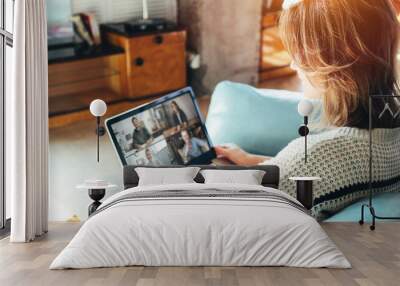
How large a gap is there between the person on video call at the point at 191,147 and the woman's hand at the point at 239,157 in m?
0.21

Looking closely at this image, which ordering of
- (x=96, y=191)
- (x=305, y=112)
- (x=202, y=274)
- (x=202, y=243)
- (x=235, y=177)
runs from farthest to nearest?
(x=305, y=112) < (x=96, y=191) < (x=235, y=177) < (x=202, y=243) < (x=202, y=274)

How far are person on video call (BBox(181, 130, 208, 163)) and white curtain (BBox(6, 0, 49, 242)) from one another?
1.51 meters

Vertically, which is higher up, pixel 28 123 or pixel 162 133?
pixel 28 123

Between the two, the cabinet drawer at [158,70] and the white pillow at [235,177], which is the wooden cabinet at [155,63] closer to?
the cabinet drawer at [158,70]

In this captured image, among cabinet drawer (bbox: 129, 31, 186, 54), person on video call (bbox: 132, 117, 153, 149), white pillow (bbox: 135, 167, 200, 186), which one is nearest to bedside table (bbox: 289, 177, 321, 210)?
white pillow (bbox: 135, 167, 200, 186)

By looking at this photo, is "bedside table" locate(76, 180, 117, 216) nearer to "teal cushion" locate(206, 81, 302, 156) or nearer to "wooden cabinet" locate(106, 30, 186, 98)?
"wooden cabinet" locate(106, 30, 186, 98)

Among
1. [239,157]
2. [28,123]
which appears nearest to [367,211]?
[239,157]

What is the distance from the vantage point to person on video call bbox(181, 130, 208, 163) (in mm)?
7426

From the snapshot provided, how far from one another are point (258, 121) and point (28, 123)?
2.44 metres

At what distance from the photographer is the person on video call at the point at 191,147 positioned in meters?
7.43

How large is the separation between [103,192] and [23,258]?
1.79 m

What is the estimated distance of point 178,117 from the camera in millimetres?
7512

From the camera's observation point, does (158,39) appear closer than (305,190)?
No

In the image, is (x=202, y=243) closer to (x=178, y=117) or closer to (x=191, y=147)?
(x=191, y=147)
